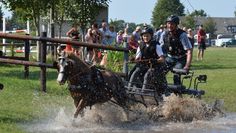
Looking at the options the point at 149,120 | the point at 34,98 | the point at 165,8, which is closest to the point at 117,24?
the point at 165,8

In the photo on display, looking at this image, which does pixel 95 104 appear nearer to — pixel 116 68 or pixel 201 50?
pixel 116 68

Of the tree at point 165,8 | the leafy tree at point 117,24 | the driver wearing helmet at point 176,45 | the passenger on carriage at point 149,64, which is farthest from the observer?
the tree at point 165,8

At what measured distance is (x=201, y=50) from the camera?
34250mm

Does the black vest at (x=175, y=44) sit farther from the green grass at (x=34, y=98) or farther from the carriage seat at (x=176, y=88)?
the green grass at (x=34, y=98)

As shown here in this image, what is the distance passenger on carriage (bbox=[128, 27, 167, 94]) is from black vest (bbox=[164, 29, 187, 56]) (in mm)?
620

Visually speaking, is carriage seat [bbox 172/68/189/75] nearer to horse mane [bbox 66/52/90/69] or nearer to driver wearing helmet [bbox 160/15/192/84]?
driver wearing helmet [bbox 160/15/192/84]

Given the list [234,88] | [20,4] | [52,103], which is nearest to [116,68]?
[234,88]

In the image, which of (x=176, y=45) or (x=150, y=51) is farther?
(x=176, y=45)

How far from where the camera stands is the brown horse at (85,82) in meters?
10.3

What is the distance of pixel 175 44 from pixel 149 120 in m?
1.85

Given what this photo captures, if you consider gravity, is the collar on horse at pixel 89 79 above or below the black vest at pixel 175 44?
below

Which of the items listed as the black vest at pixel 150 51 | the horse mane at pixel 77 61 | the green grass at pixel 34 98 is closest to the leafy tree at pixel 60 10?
the green grass at pixel 34 98

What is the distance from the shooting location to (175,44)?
1251 centimetres

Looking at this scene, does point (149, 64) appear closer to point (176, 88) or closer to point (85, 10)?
point (176, 88)
